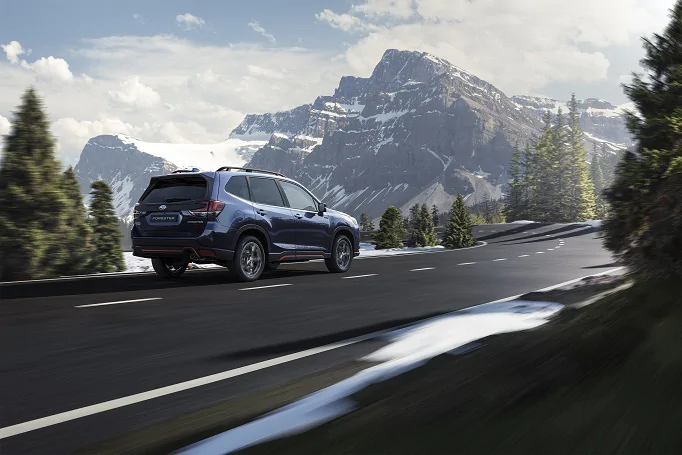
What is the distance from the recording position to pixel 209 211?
11141 millimetres

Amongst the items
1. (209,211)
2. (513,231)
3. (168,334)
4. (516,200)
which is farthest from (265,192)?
(516,200)

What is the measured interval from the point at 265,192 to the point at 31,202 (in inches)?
182

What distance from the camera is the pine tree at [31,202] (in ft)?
40.3

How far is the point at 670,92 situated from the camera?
8.80 meters

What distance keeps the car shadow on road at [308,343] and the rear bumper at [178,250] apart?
4820mm

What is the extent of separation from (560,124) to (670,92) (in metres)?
89.3

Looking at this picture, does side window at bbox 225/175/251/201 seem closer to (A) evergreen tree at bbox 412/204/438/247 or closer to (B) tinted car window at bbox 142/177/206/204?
(B) tinted car window at bbox 142/177/206/204

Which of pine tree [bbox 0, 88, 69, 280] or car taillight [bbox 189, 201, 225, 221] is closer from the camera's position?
car taillight [bbox 189, 201, 225, 221]

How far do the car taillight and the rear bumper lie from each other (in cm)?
47

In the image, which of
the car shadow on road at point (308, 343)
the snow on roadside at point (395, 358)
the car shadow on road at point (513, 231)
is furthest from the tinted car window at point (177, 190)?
the car shadow on road at point (513, 231)

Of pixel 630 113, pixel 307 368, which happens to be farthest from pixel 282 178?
pixel 307 368

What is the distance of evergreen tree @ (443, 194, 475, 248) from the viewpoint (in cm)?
3767

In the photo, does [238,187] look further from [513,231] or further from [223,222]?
[513,231]

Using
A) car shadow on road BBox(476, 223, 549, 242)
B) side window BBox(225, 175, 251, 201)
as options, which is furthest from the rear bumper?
car shadow on road BBox(476, 223, 549, 242)
